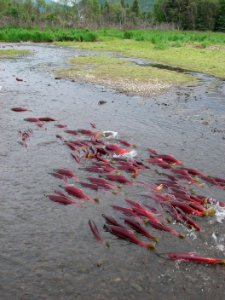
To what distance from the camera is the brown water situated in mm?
6262

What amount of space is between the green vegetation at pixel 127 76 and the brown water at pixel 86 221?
4.36 metres

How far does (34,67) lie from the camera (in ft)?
94.9

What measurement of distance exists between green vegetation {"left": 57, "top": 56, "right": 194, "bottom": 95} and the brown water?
4.36 metres

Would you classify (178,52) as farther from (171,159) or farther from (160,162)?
(160,162)

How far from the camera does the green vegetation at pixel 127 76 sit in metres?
22.1

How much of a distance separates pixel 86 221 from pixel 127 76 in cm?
1779

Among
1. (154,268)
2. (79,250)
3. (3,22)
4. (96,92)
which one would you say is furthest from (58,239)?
(3,22)

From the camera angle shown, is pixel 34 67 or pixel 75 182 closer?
pixel 75 182

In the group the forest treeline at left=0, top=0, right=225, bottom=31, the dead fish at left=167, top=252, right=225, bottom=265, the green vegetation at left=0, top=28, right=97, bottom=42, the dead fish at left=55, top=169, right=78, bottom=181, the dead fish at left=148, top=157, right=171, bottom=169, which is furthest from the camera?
the forest treeline at left=0, top=0, right=225, bottom=31

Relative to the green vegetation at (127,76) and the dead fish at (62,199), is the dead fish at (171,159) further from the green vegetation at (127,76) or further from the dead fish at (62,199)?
the green vegetation at (127,76)

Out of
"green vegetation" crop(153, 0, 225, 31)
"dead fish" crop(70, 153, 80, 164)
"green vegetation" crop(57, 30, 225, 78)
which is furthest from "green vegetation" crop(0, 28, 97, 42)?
"green vegetation" crop(153, 0, 225, 31)

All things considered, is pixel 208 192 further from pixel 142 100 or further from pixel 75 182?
pixel 142 100

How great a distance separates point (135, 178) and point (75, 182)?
1.60m

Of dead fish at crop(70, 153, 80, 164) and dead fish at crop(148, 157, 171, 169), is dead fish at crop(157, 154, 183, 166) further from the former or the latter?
dead fish at crop(70, 153, 80, 164)
